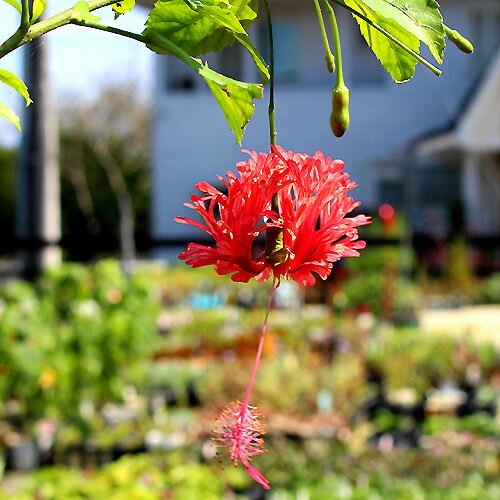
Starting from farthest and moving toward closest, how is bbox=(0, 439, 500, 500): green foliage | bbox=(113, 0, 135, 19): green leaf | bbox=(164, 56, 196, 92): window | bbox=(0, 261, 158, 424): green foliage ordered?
bbox=(164, 56, 196, 92): window, bbox=(0, 261, 158, 424): green foliage, bbox=(0, 439, 500, 500): green foliage, bbox=(113, 0, 135, 19): green leaf

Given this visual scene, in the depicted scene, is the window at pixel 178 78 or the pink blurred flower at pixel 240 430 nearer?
the pink blurred flower at pixel 240 430

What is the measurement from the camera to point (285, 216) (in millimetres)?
555

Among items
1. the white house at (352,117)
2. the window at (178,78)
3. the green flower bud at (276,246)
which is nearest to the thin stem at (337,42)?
the green flower bud at (276,246)

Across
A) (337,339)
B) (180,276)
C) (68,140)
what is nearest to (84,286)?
(337,339)

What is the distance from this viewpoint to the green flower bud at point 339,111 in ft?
1.95

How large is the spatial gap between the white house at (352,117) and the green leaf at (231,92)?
1289 centimetres

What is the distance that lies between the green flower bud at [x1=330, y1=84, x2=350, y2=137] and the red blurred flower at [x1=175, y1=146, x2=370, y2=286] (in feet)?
0.19

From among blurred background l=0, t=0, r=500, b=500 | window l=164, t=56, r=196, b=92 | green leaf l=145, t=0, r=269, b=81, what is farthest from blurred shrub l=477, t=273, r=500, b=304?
green leaf l=145, t=0, r=269, b=81

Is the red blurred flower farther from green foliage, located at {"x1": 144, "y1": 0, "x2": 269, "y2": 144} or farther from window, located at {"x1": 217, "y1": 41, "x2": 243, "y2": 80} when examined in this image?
window, located at {"x1": 217, "y1": 41, "x2": 243, "y2": 80}

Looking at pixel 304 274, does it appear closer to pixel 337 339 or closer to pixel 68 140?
pixel 337 339

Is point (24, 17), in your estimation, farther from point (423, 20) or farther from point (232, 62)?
point (232, 62)

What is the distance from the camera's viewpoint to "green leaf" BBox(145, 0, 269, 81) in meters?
0.56

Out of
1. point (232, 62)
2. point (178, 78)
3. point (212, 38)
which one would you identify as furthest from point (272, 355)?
point (178, 78)

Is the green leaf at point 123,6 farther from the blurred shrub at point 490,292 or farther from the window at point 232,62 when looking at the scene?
the window at point 232,62
